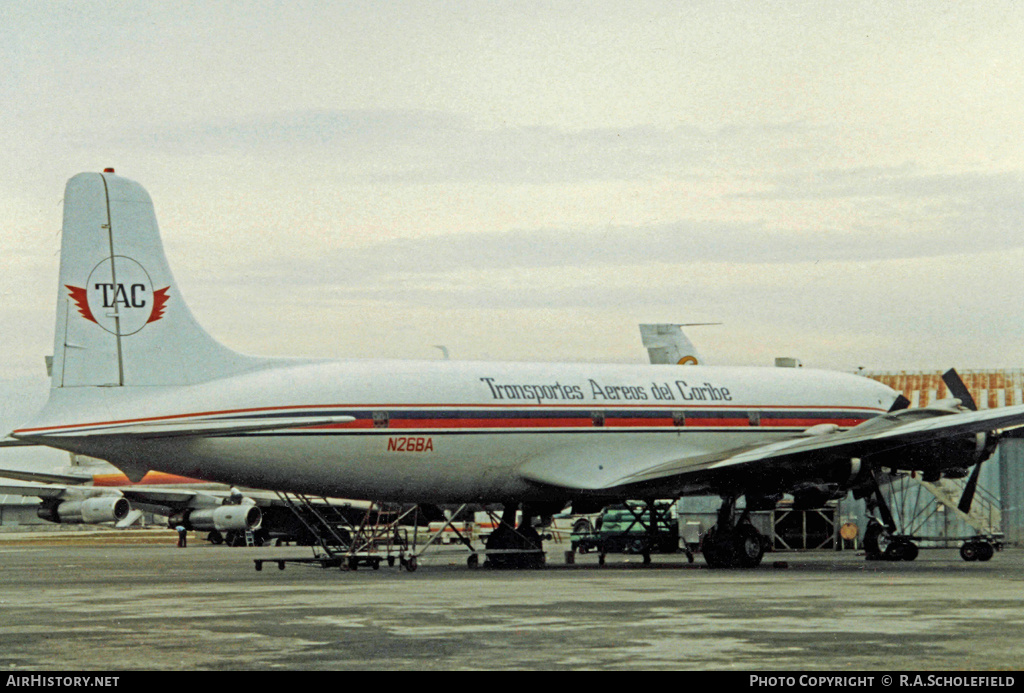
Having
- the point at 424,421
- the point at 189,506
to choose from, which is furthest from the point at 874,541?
the point at 189,506

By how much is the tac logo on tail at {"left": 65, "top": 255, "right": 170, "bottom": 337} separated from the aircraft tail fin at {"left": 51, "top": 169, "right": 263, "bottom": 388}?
2 centimetres

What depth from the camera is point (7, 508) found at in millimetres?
93250

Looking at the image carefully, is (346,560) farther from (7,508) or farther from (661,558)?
(7,508)

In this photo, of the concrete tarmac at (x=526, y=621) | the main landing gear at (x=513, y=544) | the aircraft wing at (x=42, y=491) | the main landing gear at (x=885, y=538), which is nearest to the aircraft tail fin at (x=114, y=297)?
the concrete tarmac at (x=526, y=621)

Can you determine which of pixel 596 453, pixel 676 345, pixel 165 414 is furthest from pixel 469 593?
pixel 676 345

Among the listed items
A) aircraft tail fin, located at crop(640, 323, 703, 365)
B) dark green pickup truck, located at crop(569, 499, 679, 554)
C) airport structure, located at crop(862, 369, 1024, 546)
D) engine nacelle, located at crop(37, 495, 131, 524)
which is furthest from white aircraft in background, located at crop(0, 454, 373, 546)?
airport structure, located at crop(862, 369, 1024, 546)

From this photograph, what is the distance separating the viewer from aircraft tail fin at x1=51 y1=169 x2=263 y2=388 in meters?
24.0

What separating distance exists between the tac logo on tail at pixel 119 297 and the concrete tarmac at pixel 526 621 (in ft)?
16.1

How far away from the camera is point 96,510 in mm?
50906

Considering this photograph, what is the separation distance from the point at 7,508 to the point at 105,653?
88.1 metres

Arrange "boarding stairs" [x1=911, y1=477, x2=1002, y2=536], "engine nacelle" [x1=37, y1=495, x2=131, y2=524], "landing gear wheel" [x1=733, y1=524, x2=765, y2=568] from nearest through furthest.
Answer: "landing gear wheel" [x1=733, y1=524, x2=765, y2=568]
"boarding stairs" [x1=911, y1=477, x2=1002, y2=536]
"engine nacelle" [x1=37, y1=495, x2=131, y2=524]

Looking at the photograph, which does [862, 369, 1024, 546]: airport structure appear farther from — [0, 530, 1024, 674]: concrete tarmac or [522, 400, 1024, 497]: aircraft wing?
[0, 530, 1024, 674]: concrete tarmac

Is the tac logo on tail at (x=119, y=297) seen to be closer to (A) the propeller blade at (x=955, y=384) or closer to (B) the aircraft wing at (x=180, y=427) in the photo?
(B) the aircraft wing at (x=180, y=427)
